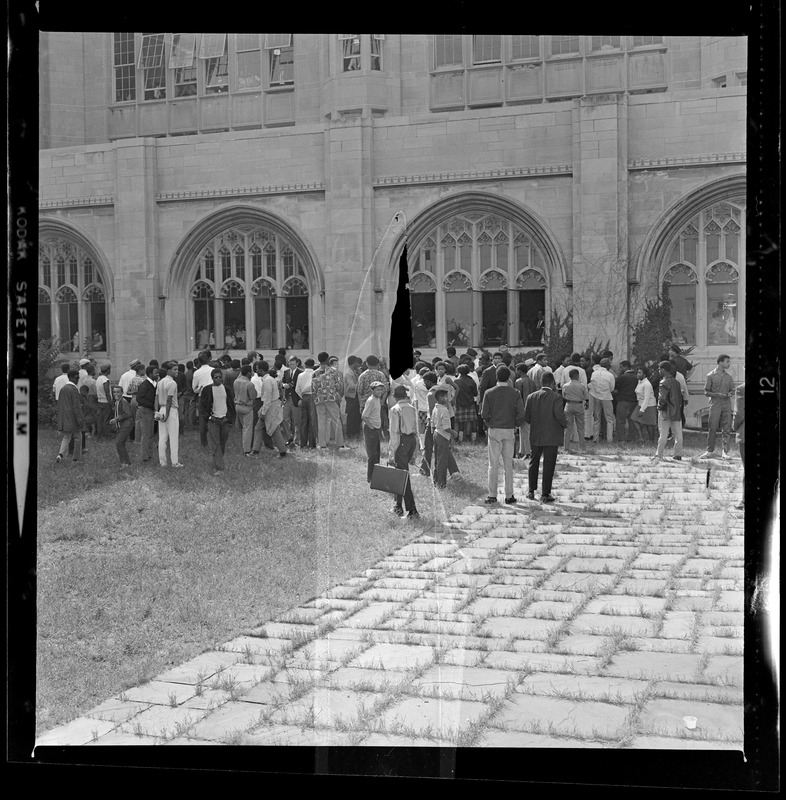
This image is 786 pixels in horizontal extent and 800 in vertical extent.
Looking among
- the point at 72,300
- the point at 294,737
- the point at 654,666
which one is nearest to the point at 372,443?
the point at 294,737

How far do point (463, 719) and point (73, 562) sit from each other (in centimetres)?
308

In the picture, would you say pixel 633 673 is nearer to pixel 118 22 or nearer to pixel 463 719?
pixel 463 719

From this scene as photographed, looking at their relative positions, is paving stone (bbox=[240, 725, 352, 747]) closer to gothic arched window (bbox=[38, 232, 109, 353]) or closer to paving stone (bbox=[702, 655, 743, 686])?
paving stone (bbox=[702, 655, 743, 686])

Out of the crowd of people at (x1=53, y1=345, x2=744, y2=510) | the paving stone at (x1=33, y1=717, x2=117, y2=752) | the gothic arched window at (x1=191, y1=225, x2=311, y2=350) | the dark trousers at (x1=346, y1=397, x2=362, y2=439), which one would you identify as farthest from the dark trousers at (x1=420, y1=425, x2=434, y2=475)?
the paving stone at (x1=33, y1=717, x2=117, y2=752)

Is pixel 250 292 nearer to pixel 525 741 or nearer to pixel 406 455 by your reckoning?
pixel 406 455

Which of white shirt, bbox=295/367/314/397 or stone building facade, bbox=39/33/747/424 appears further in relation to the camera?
stone building facade, bbox=39/33/747/424

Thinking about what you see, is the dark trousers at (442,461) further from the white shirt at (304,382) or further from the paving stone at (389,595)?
the white shirt at (304,382)

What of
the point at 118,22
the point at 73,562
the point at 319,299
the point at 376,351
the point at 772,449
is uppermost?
the point at 118,22

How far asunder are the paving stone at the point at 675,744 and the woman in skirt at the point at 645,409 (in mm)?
2189

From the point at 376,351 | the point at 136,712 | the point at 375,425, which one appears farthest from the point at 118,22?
the point at 136,712

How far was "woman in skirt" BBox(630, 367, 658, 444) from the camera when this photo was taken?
5.57m

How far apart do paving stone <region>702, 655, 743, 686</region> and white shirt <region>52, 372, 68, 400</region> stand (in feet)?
12.0

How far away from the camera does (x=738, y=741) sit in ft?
12.6

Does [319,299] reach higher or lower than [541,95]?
lower
